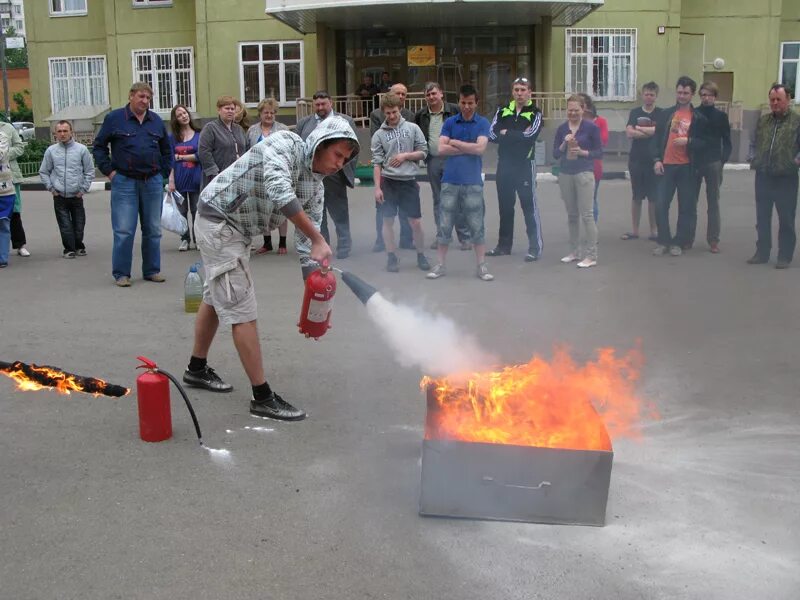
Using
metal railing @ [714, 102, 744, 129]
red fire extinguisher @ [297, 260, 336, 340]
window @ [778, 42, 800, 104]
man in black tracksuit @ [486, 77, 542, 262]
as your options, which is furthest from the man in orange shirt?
window @ [778, 42, 800, 104]

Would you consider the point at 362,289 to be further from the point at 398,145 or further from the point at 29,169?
the point at 29,169

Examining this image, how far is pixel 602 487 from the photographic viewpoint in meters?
3.73

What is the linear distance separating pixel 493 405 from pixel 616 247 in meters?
7.30

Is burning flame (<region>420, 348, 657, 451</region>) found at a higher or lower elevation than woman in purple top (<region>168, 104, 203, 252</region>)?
lower

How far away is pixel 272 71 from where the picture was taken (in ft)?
93.5

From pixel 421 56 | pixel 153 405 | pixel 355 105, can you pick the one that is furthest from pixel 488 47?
pixel 153 405

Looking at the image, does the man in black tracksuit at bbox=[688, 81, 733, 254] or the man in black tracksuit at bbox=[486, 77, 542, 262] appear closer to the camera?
the man in black tracksuit at bbox=[486, 77, 542, 262]

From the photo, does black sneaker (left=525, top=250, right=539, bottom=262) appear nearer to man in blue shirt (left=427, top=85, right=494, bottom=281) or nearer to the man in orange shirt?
man in blue shirt (left=427, top=85, right=494, bottom=281)

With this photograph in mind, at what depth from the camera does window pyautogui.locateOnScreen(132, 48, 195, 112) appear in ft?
97.1

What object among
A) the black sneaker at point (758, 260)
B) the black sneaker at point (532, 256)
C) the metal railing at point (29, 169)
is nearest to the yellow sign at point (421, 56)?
the metal railing at point (29, 169)

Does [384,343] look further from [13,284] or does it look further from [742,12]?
[742,12]

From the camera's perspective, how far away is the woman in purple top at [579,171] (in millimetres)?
9703

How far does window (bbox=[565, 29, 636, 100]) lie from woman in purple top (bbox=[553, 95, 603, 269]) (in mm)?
17972

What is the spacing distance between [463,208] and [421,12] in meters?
17.4
